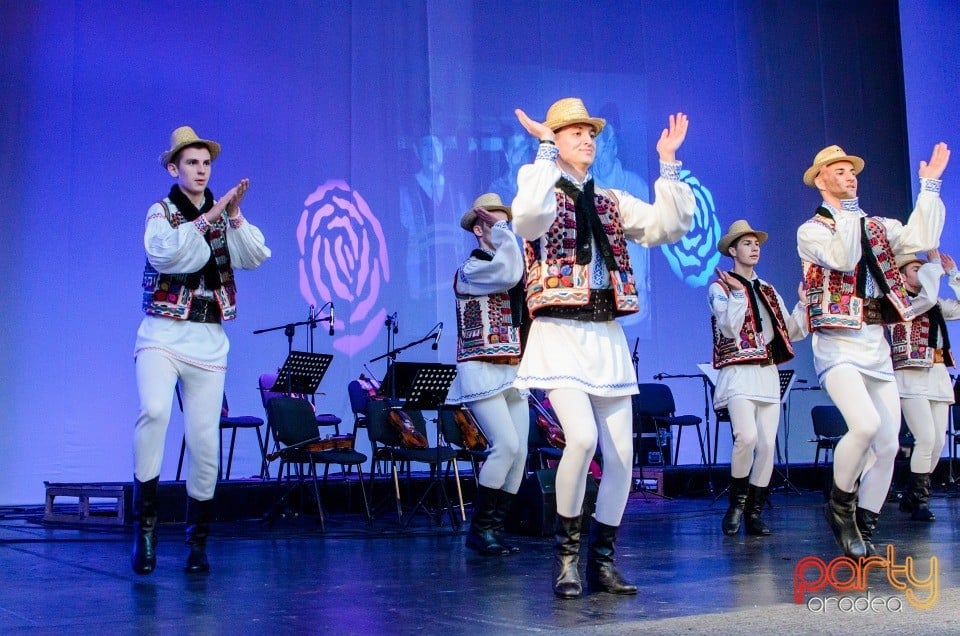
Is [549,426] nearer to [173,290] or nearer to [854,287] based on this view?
[854,287]

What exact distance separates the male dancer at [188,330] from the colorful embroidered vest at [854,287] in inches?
102

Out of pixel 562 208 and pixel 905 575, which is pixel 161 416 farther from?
pixel 905 575

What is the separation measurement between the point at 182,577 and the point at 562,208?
199 cm

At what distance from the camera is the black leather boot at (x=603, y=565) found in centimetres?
340

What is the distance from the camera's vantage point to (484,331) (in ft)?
16.8

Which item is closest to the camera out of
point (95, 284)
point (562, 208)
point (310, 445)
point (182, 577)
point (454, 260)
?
point (562, 208)

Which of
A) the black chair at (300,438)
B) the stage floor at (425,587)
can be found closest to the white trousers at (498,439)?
the stage floor at (425,587)

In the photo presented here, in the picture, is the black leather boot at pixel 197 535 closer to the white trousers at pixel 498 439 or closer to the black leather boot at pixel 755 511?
the white trousers at pixel 498 439

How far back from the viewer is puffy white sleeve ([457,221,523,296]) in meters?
4.80

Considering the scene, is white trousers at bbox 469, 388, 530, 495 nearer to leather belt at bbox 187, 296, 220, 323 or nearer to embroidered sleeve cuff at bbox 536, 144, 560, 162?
leather belt at bbox 187, 296, 220, 323

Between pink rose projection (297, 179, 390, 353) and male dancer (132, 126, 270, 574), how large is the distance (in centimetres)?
512

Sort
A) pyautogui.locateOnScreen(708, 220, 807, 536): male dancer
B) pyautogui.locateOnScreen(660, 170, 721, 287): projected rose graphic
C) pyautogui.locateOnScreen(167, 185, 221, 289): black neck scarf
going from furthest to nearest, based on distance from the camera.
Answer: pyautogui.locateOnScreen(660, 170, 721, 287): projected rose graphic → pyautogui.locateOnScreen(708, 220, 807, 536): male dancer → pyautogui.locateOnScreen(167, 185, 221, 289): black neck scarf

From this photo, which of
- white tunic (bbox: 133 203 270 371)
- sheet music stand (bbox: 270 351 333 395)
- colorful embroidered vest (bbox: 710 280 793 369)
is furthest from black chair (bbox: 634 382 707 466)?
white tunic (bbox: 133 203 270 371)

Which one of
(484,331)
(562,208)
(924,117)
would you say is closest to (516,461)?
(484,331)
